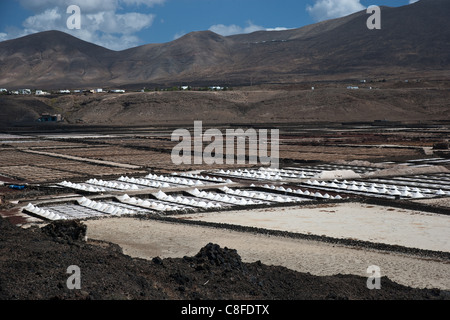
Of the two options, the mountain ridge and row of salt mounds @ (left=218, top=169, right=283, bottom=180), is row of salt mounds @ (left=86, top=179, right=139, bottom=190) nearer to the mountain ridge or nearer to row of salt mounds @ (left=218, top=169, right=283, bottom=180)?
row of salt mounds @ (left=218, top=169, right=283, bottom=180)

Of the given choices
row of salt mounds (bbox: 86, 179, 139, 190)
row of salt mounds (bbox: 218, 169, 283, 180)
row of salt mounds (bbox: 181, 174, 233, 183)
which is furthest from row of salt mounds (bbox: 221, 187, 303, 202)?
row of salt mounds (bbox: 218, 169, 283, 180)

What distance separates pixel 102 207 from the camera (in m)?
18.2

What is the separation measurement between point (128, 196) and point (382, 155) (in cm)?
1797

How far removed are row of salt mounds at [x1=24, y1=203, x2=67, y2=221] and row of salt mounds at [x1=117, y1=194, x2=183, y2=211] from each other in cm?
262

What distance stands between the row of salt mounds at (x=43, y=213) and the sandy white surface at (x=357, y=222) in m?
3.38

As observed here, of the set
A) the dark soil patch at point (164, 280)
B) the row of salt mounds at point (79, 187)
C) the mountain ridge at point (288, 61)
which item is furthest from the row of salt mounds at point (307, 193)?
the mountain ridge at point (288, 61)

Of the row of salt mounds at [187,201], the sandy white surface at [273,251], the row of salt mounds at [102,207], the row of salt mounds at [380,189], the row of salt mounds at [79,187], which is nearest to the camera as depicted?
the sandy white surface at [273,251]

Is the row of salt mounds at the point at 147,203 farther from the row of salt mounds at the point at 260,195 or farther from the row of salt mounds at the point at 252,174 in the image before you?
the row of salt mounds at the point at 252,174

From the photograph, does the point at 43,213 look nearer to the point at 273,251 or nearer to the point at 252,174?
the point at 273,251

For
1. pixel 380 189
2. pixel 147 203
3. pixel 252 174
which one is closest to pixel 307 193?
pixel 380 189

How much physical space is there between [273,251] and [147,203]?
285 inches

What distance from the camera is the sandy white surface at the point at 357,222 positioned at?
13758 millimetres

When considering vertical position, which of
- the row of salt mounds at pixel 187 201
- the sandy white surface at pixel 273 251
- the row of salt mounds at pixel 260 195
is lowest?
the sandy white surface at pixel 273 251

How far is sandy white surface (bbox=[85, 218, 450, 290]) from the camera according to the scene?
10.7 m
